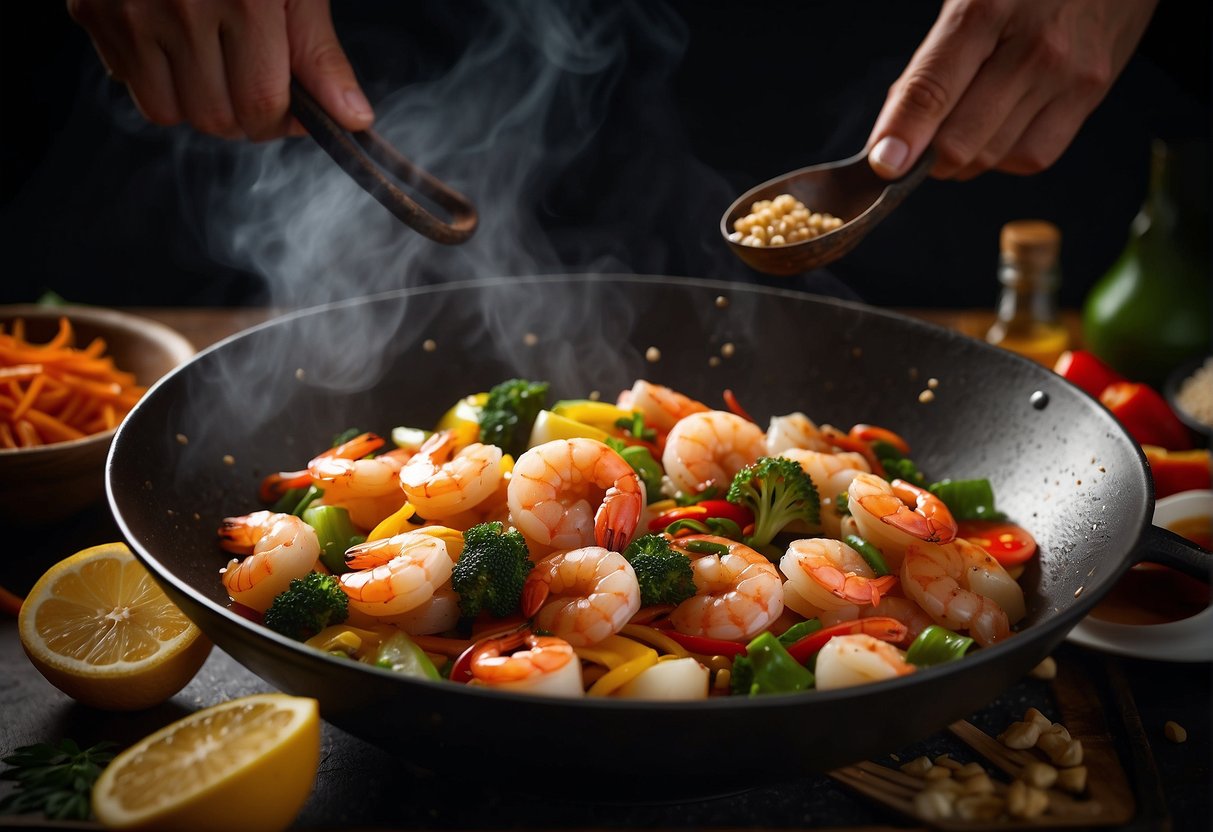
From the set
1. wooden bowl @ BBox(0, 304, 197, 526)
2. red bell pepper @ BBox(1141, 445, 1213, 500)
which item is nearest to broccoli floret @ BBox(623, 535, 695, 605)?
wooden bowl @ BBox(0, 304, 197, 526)

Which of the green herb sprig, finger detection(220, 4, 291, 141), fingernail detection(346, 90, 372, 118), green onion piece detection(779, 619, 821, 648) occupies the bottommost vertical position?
the green herb sprig

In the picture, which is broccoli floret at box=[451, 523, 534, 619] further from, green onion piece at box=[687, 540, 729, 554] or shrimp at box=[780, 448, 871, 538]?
shrimp at box=[780, 448, 871, 538]

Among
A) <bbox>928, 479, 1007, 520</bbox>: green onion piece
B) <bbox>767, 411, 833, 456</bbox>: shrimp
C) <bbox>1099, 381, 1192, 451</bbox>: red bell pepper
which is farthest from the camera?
<bbox>1099, 381, 1192, 451</bbox>: red bell pepper

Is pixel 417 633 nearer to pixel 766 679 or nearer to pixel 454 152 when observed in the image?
pixel 766 679

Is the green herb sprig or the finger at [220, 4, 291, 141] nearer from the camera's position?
the green herb sprig

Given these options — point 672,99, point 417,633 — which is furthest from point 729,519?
point 672,99

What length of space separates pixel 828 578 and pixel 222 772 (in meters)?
1.09

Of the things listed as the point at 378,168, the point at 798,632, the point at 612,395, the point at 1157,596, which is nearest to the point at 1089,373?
the point at 1157,596

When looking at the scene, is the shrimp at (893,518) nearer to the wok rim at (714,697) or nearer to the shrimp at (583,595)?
the wok rim at (714,697)

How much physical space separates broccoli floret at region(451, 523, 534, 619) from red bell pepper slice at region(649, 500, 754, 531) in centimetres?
44

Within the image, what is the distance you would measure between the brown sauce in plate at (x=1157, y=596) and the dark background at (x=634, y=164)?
7.83 ft

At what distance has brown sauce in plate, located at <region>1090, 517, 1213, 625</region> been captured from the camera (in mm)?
2582

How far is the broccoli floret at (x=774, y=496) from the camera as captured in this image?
7.61 feet

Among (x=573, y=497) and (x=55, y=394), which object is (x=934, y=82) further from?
(x=55, y=394)
